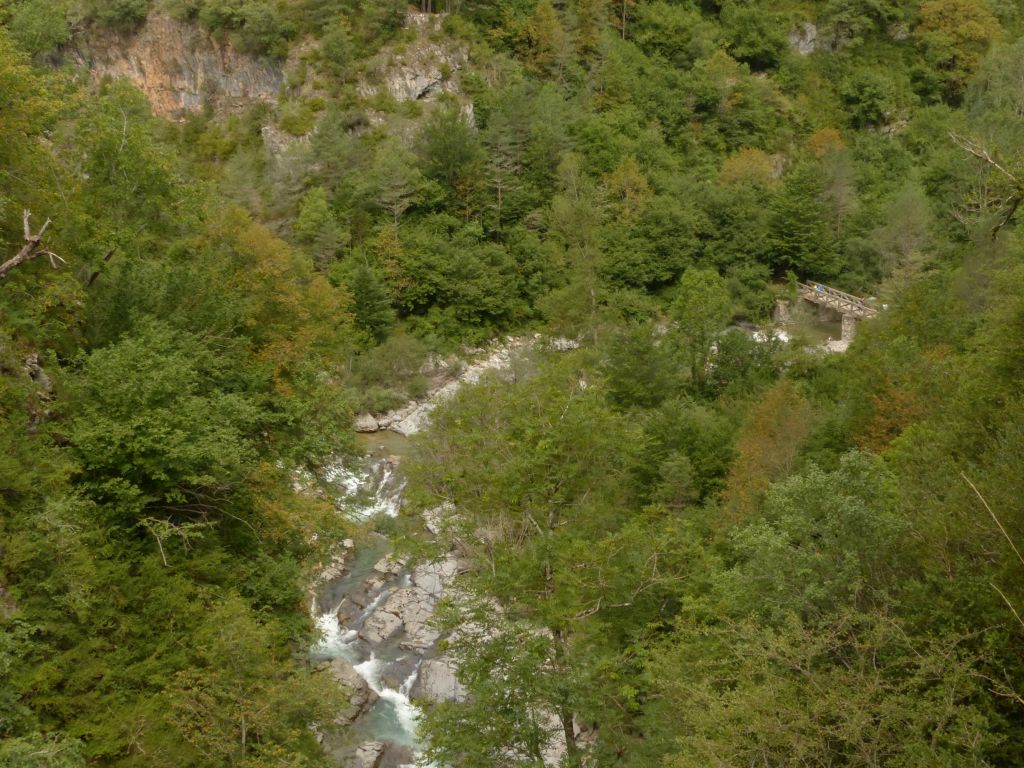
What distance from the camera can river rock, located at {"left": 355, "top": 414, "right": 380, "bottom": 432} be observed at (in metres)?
33.7

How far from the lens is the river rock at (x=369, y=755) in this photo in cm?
1631

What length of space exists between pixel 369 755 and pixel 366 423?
18.7 metres

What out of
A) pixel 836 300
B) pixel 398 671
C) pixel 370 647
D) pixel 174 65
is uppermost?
pixel 174 65

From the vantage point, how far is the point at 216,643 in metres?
11.3

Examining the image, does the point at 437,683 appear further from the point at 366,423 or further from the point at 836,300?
the point at 836,300

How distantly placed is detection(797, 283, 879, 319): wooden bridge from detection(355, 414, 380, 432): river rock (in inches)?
993

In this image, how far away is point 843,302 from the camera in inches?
1670

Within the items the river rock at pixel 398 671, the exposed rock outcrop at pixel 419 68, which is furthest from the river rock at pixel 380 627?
the exposed rock outcrop at pixel 419 68

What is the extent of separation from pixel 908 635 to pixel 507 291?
3366cm

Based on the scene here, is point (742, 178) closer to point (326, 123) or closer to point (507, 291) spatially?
point (507, 291)

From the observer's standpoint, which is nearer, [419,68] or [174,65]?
[419,68]

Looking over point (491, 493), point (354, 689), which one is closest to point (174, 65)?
point (354, 689)

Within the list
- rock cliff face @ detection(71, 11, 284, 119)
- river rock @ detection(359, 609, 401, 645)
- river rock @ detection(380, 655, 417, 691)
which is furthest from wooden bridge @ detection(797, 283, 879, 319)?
rock cliff face @ detection(71, 11, 284, 119)

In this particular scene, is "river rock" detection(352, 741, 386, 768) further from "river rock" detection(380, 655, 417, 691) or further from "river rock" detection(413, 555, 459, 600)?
"river rock" detection(413, 555, 459, 600)
